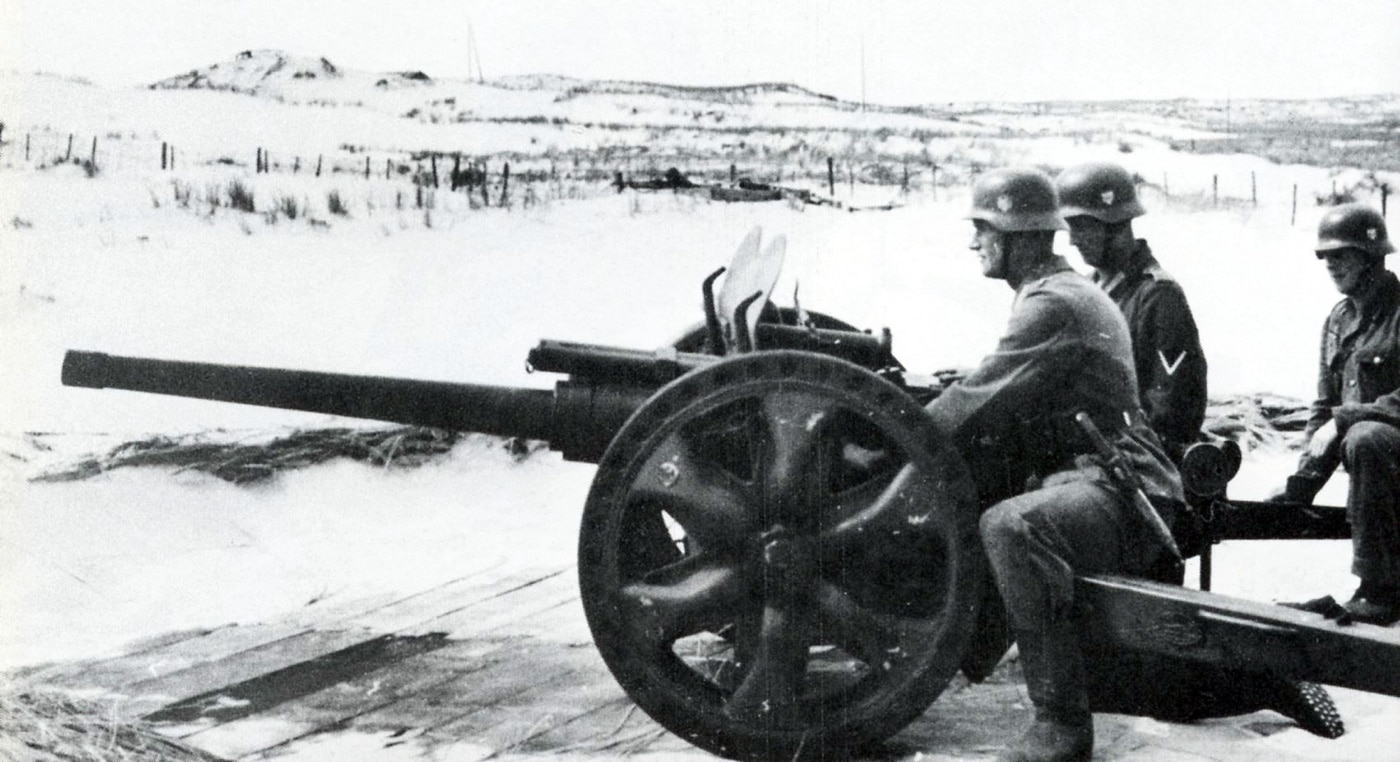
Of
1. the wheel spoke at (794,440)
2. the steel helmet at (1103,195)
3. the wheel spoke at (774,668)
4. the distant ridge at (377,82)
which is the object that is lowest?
the wheel spoke at (774,668)

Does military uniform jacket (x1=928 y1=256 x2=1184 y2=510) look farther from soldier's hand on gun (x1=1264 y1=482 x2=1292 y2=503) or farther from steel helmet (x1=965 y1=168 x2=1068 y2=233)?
soldier's hand on gun (x1=1264 y1=482 x2=1292 y2=503)

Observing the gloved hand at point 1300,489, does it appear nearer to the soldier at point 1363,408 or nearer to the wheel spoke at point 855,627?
the soldier at point 1363,408

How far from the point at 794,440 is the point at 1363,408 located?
2.43m

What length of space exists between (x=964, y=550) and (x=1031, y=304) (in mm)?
774

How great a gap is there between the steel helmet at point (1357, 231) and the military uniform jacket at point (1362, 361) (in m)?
0.13

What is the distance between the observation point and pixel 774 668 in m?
4.05

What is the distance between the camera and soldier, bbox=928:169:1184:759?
4.03 metres

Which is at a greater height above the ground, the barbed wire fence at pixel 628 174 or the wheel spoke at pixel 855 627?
the barbed wire fence at pixel 628 174

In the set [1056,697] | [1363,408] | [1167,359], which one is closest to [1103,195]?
[1167,359]

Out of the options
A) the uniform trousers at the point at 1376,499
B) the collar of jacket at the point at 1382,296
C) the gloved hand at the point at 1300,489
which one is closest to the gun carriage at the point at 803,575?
the uniform trousers at the point at 1376,499

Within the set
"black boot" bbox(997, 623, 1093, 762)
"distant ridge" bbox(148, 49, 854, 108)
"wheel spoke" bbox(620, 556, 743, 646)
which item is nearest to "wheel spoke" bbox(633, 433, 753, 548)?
"wheel spoke" bbox(620, 556, 743, 646)

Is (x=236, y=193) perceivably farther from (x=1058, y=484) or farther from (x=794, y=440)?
(x=1058, y=484)

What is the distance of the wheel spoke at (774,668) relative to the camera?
13.2ft

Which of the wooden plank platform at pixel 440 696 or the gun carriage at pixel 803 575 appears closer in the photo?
the gun carriage at pixel 803 575
